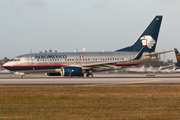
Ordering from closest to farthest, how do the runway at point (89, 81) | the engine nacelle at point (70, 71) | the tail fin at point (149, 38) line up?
the runway at point (89, 81) < the engine nacelle at point (70, 71) < the tail fin at point (149, 38)

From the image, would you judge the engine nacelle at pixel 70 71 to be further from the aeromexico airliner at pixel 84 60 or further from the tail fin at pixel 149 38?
the tail fin at pixel 149 38

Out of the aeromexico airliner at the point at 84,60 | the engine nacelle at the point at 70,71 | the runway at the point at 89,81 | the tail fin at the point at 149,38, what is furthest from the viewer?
the tail fin at the point at 149,38

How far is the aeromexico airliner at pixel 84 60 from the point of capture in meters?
37.6

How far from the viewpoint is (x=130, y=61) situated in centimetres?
3972

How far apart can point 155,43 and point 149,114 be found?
3468 centimetres

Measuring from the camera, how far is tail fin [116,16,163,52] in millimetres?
42500

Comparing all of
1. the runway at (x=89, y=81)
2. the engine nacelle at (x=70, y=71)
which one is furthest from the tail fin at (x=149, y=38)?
the engine nacelle at (x=70, y=71)

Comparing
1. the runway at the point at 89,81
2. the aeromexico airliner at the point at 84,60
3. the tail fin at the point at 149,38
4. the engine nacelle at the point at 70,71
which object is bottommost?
the runway at the point at 89,81

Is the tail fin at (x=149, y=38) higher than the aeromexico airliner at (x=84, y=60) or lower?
higher

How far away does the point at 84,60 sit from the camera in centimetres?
3934

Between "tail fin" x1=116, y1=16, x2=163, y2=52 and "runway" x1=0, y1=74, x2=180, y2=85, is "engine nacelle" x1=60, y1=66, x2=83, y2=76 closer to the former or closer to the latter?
"runway" x1=0, y1=74, x2=180, y2=85

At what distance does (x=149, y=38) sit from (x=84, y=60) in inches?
495

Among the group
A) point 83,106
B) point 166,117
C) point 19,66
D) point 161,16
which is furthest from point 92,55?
point 166,117

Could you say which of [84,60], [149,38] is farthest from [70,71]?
[149,38]
